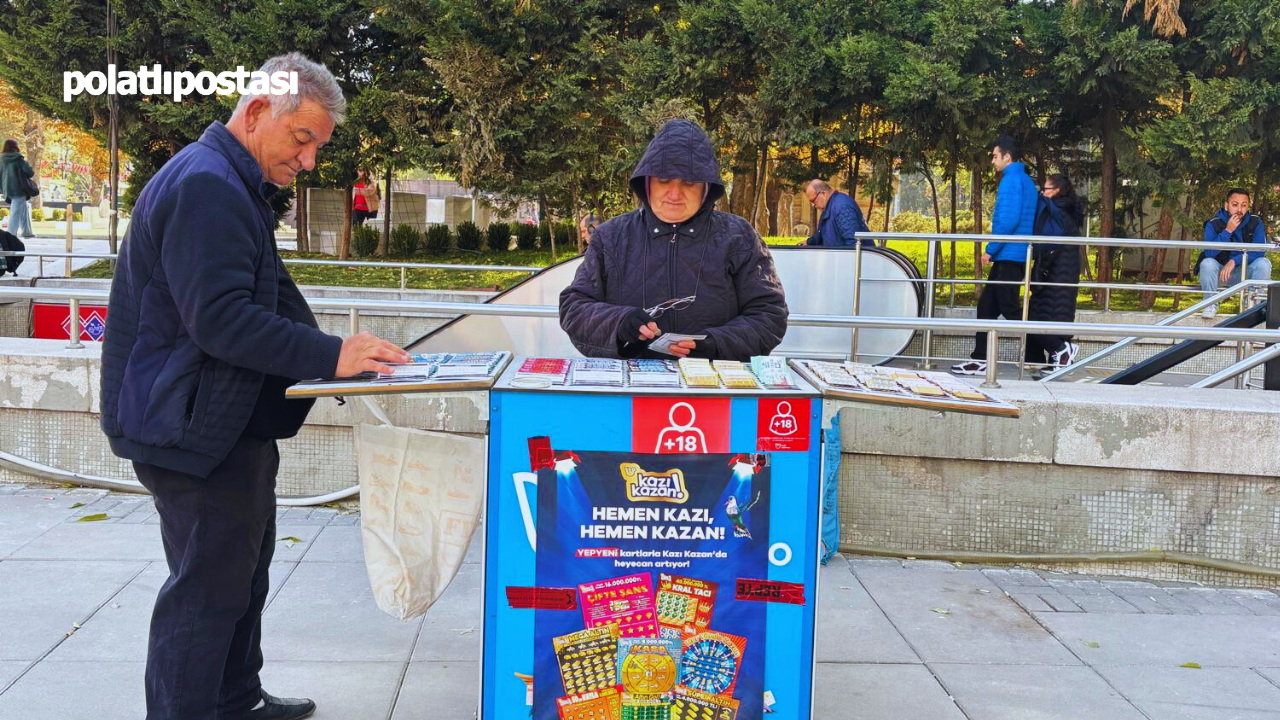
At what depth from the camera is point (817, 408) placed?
2998mm

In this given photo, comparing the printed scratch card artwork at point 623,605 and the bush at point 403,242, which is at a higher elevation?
the bush at point 403,242

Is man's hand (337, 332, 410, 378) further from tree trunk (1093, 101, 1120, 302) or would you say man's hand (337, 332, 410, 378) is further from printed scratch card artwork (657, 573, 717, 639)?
tree trunk (1093, 101, 1120, 302)

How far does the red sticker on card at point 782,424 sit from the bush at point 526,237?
24.3 m

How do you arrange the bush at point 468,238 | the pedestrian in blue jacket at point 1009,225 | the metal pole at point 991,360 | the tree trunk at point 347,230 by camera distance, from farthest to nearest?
the bush at point 468,238, the tree trunk at point 347,230, the pedestrian in blue jacket at point 1009,225, the metal pole at point 991,360

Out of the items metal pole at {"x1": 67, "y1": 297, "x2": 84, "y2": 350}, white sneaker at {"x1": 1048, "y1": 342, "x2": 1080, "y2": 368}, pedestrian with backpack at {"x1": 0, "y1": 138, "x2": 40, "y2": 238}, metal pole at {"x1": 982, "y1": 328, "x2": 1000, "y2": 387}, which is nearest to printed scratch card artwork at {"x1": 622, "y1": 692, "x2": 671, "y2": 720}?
metal pole at {"x1": 982, "y1": 328, "x2": 1000, "y2": 387}

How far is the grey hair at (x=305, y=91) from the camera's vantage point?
2959mm

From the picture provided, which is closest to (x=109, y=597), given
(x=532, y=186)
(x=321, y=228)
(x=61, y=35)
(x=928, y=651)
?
(x=928, y=651)

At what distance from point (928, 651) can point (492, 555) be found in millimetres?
2098

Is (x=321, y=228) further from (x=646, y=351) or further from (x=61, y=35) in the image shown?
(x=646, y=351)

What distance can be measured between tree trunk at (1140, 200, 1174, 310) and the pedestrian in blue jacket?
7838 mm

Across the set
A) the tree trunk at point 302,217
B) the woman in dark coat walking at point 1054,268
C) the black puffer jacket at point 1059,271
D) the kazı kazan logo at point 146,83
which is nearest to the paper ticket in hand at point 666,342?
the woman in dark coat walking at point 1054,268

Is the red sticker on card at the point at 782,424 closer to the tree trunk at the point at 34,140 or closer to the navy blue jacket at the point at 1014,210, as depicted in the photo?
the navy blue jacket at the point at 1014,210

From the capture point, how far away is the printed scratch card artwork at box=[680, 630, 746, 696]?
3.07 m

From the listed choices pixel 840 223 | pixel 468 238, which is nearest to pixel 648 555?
pixel 840 223
